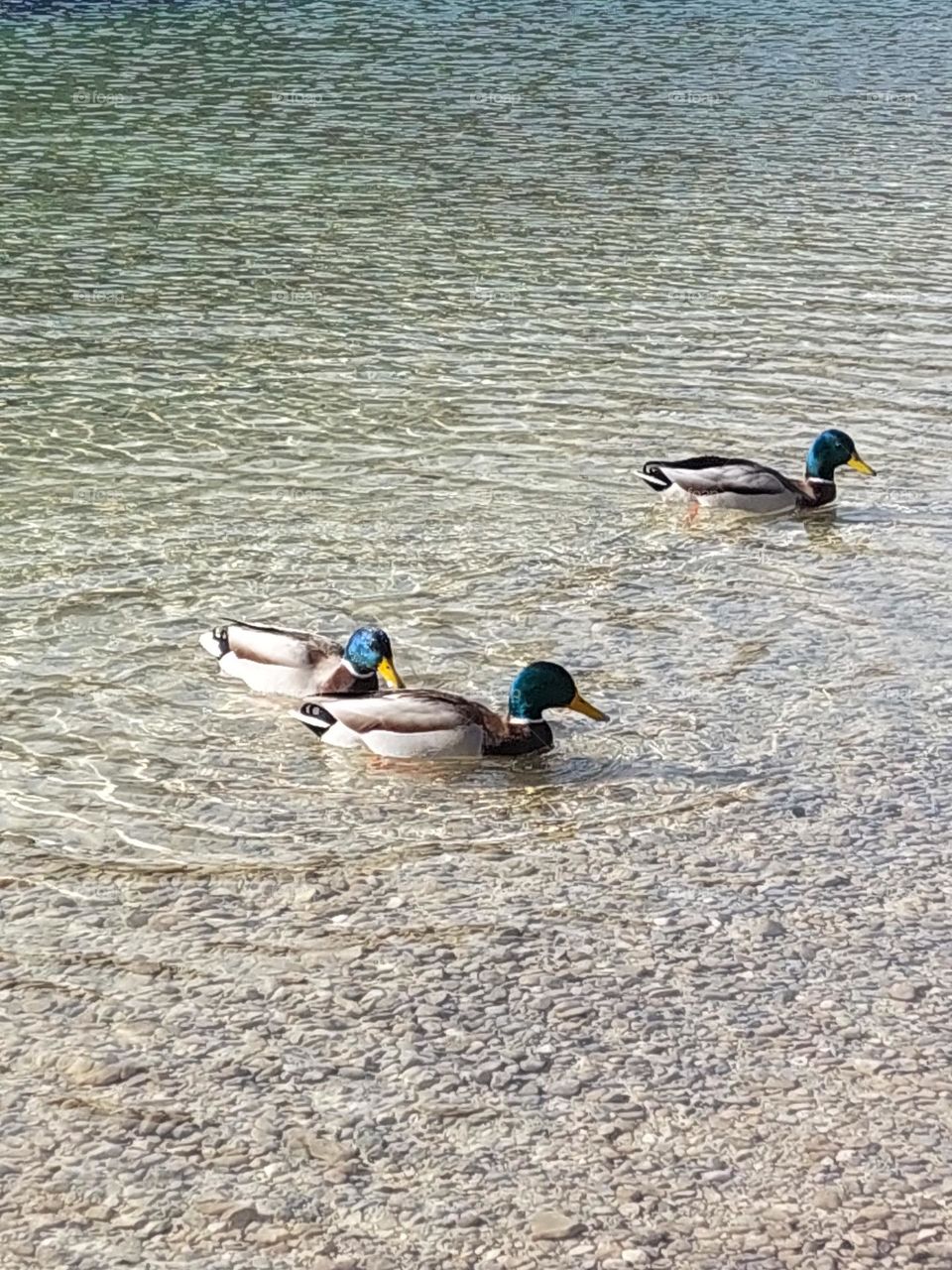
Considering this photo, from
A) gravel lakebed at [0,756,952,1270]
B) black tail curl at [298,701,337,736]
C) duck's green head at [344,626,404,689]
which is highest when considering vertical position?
duck's green head at [344,626,404,689]

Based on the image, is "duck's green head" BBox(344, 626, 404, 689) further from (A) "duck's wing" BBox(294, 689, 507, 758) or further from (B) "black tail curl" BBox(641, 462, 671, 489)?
(B) "black tail curl" BBox(641, 462, 671, 489)

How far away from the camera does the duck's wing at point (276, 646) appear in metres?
9.83

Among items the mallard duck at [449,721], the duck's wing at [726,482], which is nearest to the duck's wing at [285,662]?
the mallard duck at [449,721]

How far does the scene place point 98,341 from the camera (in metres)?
15.6

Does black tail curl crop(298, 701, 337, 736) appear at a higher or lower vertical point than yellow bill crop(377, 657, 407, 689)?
lower

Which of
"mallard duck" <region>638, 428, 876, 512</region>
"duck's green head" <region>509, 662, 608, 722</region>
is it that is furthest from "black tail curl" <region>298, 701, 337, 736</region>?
"mallard duck" <region>638, 428, 876, 512</region>

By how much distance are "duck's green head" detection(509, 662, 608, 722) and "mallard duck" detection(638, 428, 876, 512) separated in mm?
3229

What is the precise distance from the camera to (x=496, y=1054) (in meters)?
7.09

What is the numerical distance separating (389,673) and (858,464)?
4.43m

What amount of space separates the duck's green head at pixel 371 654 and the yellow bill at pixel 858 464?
14.1 ft

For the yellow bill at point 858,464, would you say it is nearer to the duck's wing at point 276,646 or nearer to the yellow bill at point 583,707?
the yellow bill at point 583,707

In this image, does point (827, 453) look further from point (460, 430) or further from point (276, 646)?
point (276, 646)

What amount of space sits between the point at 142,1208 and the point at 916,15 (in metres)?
30.9

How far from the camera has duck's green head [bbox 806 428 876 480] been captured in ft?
41.9
